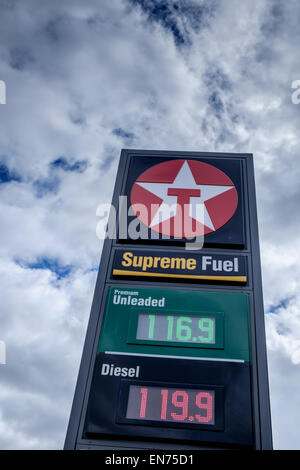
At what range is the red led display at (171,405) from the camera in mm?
4301

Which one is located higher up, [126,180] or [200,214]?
[126,180]

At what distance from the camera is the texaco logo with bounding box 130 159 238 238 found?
615 cm

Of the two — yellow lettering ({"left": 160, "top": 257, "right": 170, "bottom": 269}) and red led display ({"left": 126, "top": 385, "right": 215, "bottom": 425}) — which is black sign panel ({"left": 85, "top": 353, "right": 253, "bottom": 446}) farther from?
yellow lettering ({"left": 160, "top": 257, "right": 170, "bottom": 269})

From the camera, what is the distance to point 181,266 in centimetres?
564

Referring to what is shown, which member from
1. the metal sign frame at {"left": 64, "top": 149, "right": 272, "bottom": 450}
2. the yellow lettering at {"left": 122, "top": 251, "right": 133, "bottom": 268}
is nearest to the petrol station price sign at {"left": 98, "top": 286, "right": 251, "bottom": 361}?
the metal sign frame at {"left": 64, "top": 149, "right": 272, "bottom": 450}

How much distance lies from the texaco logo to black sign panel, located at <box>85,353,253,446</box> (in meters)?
2.01

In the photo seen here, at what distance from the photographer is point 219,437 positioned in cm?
421

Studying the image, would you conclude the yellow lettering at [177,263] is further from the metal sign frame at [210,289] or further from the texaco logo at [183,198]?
the texaco logo at [183,198]

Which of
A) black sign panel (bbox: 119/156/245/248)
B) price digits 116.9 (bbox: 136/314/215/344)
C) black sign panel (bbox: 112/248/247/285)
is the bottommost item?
price digits 116.9 (bbox: 136/314/215/344)

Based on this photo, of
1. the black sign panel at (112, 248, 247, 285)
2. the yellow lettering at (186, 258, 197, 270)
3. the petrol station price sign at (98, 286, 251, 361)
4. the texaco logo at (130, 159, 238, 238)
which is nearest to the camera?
the petrol station price sign at (98, 286, 251, 361)

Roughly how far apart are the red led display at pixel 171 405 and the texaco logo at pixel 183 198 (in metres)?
2.26
